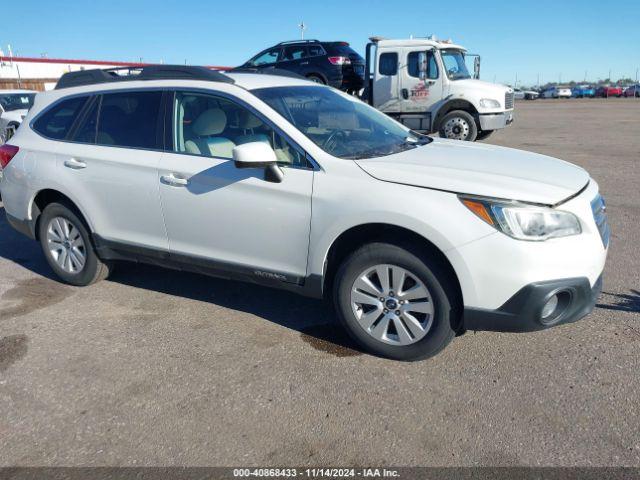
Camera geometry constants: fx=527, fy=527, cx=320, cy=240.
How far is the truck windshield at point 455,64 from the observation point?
12055 millimetres

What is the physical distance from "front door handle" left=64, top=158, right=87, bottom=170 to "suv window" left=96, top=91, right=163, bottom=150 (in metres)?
0.22

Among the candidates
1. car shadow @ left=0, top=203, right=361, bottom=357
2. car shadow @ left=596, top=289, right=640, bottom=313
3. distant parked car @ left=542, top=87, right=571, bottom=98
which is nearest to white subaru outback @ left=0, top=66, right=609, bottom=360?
car shadow @ left=0, top=203, right=361, bottom=357

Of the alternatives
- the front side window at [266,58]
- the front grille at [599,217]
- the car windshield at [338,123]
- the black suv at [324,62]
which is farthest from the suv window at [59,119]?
the front side window at [266,58]

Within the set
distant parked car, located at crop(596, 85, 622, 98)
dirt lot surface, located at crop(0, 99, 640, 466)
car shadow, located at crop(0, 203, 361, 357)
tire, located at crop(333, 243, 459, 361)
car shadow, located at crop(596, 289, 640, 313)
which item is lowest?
dirt lot surface, located at crop(0, 99, 640, 466)

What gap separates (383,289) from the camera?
125 inches

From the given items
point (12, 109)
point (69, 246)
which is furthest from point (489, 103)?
point (12, 109)

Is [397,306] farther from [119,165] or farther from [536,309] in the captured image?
[119,165]

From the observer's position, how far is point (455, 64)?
1238 cm

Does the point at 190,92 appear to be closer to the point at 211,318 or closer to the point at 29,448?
the point at 211,318

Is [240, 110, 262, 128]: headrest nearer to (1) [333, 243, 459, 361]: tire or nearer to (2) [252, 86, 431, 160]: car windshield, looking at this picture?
(2) [252, 86, 431, 160]: car windshield

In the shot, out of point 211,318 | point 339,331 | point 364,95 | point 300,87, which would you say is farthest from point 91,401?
point 364,95

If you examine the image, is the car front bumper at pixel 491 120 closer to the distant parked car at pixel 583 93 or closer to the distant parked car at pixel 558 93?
the distant parked car at pixel 558 93

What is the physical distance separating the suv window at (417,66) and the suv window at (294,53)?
3.80m

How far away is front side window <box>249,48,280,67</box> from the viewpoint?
15.6 meters
